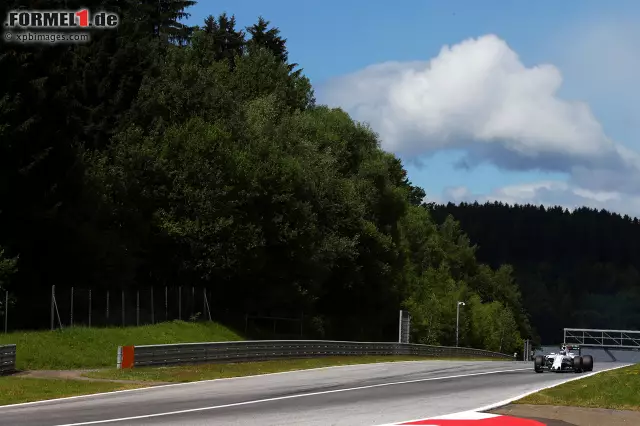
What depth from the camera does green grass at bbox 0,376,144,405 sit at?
76.9 feet

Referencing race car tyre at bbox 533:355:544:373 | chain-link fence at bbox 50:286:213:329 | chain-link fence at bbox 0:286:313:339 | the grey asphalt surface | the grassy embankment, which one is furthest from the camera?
chain-link fence at bbox 50:286:213:329

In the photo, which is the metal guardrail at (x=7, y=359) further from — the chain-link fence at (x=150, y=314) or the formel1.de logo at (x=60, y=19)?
the formel1.de logo at (x=60, y=19)

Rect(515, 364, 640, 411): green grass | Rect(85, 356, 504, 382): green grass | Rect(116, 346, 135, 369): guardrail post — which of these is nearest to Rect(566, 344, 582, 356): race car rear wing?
Rect(85, 356, 504, 382): green grass

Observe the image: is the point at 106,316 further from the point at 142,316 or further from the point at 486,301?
the point at 486,301

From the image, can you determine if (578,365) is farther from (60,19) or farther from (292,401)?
(60,19)

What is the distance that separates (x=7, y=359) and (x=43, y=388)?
5.72 meters

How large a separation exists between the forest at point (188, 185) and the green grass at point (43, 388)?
10.0m

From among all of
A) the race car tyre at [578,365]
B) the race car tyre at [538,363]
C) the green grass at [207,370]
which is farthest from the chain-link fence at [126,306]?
the race car tyre at [578,365]

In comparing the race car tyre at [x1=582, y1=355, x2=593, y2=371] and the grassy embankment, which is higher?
the grassy embankment

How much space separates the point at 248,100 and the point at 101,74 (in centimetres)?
1609

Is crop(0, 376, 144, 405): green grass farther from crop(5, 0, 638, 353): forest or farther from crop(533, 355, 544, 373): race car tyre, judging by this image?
crop(533, 355, 544, 373): race car tyre

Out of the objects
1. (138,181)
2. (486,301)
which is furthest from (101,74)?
(486,301)

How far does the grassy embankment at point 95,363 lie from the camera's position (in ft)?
86.4

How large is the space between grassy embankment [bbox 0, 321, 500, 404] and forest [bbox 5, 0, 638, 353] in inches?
121
